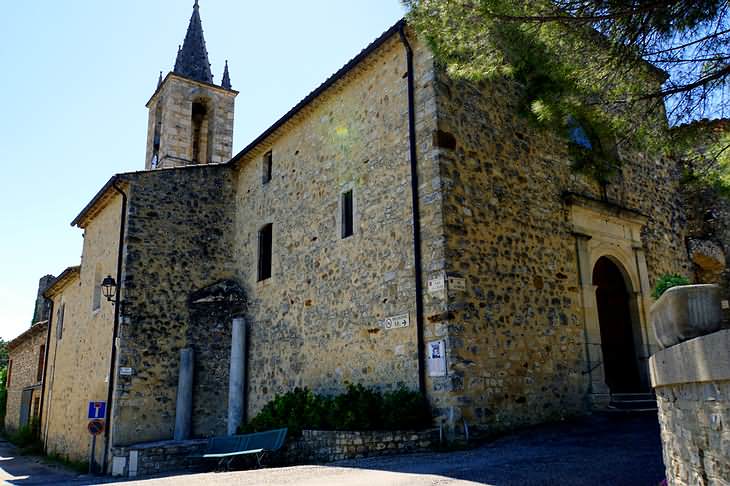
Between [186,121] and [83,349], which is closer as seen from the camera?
[83,349]

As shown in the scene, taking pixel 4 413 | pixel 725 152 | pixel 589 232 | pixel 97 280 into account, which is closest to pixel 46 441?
pixel 97 280

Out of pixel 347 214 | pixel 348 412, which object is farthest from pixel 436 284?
pixel 347 214

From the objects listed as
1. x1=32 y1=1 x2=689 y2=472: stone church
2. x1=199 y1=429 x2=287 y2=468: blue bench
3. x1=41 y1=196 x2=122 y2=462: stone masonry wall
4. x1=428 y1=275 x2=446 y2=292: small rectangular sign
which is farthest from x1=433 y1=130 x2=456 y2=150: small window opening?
A: x1=41 y1=196 x2=122 y2=462: stone masonry wall

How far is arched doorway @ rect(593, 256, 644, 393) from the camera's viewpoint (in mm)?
11195

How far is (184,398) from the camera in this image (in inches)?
508

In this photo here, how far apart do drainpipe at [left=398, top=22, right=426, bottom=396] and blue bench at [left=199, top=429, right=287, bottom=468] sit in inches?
91.7

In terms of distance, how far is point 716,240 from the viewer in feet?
45.8

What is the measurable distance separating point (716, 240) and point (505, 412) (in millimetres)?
8021

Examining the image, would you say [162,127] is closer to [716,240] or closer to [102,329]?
[102,329]

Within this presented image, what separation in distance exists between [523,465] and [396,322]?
11.5 ft

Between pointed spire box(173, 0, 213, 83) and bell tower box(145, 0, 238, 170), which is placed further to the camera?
pointed spire box(173, 0, 213, 83)

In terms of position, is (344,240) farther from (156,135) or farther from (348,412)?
(156,135)

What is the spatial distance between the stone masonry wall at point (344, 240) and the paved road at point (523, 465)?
1.87 m

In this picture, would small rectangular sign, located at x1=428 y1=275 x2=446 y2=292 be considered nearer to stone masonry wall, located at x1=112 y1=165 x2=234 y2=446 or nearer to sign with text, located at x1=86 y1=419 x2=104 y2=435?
stone masonry wall, located at x1=112 y1=165 x2=234 y2=446
